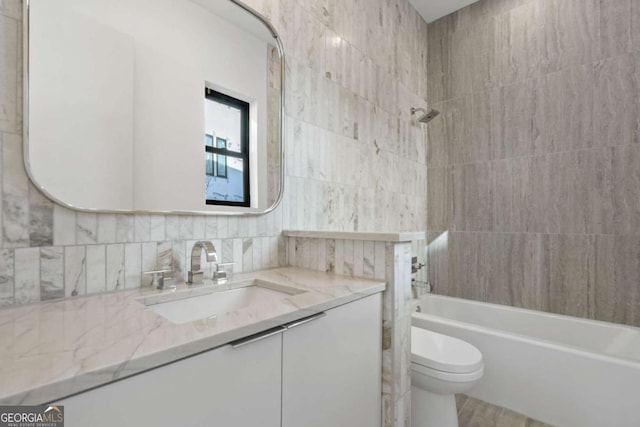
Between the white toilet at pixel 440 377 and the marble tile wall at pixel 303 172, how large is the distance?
822 mm

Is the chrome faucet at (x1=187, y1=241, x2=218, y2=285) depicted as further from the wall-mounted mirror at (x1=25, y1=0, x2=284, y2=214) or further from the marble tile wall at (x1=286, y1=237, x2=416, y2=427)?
the marble tile wall at (x1=286, y1=237, x2=416, y2=427)

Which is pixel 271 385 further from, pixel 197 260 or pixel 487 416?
pixel 487 416

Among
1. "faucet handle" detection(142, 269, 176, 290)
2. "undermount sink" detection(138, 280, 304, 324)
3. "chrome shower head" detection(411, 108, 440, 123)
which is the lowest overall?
"undermount sink" detection(138, 280, 304, 324)

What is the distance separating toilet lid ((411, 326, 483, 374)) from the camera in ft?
4.25

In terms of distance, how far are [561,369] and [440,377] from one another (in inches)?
30.1

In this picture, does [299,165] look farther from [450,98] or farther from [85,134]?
[450,98]

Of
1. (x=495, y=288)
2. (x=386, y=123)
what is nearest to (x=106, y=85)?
(x=386, y=123)

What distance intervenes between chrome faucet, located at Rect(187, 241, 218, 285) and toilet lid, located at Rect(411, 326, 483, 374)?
1025 mm

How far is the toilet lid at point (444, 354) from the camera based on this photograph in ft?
4.25

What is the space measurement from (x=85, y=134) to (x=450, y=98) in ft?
8.86

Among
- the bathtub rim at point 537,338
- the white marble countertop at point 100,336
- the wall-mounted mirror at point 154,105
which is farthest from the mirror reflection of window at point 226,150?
the bathtub rim at point 537,338

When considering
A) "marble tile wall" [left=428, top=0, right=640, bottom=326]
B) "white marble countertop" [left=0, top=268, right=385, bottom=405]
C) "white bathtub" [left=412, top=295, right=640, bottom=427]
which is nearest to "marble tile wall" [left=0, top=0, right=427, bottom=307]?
"white marble countertop" [left=0, top=268, right=385, bottom=405]

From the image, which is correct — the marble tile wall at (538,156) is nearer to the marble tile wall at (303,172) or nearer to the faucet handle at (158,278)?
the marble tile wall at (303,172)

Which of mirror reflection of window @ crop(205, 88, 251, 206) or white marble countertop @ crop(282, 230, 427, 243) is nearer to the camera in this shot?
white marble countertop @ crop(282, 230, 427, 243)
